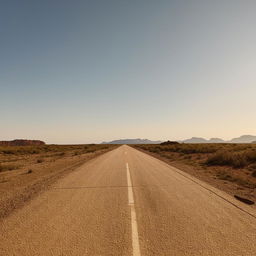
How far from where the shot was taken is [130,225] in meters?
4.67

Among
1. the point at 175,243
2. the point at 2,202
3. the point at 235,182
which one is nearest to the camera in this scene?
the point at 175,243

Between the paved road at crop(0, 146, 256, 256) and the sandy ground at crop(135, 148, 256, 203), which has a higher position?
the paved road at crop(0, 146, 256, 256)

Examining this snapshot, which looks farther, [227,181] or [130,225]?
[227,181]

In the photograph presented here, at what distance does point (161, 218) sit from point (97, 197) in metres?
2.63

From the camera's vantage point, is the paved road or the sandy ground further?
the sandy ground

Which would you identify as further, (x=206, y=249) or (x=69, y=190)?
(x=69, y=190)

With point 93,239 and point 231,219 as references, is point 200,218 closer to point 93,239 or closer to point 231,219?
point 231,219

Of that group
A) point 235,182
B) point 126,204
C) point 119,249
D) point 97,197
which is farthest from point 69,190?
point 235,182

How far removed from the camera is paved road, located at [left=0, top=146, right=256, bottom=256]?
12.1 ft

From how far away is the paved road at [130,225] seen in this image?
12.1 feet

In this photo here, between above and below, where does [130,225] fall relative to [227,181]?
above

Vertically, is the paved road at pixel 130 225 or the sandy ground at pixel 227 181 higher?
the paved road at pixel 130 225

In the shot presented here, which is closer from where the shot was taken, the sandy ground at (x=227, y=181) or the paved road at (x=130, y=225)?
the paved road at (x=130, y=225)

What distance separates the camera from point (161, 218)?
16.9 ft
